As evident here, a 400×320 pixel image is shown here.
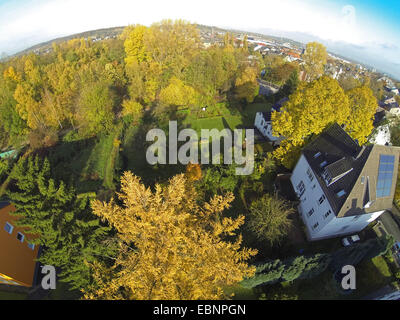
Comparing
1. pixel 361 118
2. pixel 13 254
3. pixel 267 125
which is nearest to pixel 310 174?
pixel 361 118

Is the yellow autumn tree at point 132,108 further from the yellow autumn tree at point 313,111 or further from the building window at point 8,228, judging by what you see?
the yellow autumn tree at point 313,111

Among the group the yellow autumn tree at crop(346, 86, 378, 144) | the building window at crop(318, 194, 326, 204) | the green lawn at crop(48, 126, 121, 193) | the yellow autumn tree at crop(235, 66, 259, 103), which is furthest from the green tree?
the yellow autumn tree at crop(235, 66, 259, 103)

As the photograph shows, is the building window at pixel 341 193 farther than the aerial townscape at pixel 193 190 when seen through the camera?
Yes

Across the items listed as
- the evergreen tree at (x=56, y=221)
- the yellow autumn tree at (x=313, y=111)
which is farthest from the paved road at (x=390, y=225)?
the evergreen tree at (x=56, y=221)

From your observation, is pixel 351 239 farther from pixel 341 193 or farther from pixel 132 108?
pixel 132 108

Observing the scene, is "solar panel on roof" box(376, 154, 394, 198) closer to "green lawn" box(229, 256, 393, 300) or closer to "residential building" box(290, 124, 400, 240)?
"residential building" box(290, 124, 400, 240)

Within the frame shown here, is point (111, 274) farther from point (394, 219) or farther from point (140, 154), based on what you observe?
point (394, 219)
